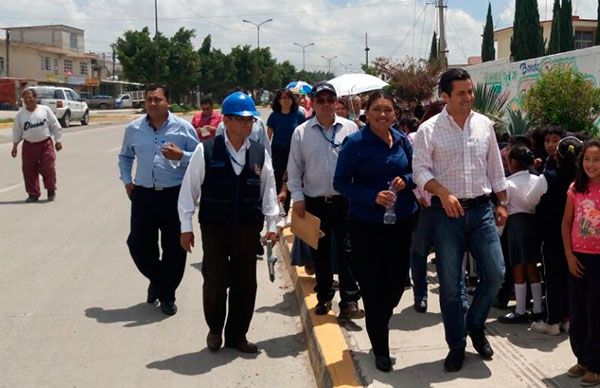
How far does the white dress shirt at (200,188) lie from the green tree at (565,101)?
392 cm

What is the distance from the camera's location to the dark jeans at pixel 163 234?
6.33 meters

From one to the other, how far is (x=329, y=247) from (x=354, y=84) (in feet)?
18.6

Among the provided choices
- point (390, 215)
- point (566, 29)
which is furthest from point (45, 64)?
point (390, 215)

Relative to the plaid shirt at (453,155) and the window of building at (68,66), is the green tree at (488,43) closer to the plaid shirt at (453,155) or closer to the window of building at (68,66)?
the plaid shirt at (453,155)

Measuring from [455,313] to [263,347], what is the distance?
5.64ft

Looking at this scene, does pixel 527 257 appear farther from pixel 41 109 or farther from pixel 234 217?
pixel 41 109

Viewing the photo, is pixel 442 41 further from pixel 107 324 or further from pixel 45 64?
pixel 45 64

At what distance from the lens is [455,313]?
4.47 m

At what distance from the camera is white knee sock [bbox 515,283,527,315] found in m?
5.44

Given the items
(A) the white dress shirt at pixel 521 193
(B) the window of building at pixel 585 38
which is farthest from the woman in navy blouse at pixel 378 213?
(B) the window of building at pixel 585 38

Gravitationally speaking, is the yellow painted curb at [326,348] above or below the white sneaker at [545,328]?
below

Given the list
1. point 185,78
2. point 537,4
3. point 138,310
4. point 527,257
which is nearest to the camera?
point 527,257

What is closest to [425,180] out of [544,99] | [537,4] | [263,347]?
[263,347]

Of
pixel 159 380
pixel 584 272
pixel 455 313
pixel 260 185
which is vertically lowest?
pixel 159 380
